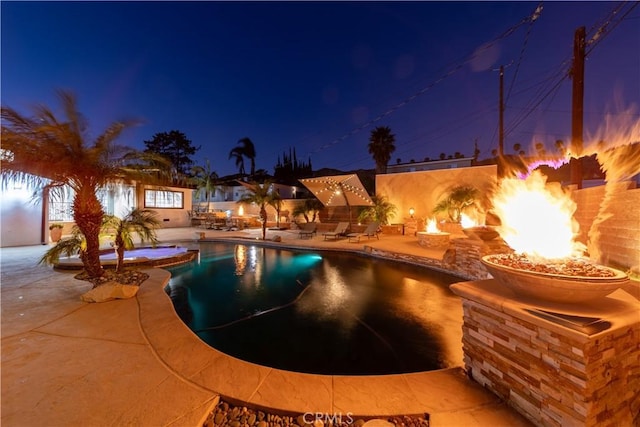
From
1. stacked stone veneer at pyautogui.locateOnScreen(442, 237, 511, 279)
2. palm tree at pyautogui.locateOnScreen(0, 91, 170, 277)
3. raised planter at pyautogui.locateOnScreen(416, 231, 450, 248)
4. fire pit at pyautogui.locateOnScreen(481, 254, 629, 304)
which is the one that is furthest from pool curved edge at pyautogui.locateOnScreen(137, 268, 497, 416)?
raised planter at pyautogui.locateOnScreen(416, 231, 450, 248)

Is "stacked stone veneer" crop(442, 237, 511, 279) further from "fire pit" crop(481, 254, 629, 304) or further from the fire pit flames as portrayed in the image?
"fire pit" crop(481, 254, 629, 304)

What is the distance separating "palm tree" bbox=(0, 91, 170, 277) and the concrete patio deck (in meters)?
2.70


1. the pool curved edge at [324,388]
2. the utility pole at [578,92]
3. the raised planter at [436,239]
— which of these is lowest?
the pool curved edge at [324,388]

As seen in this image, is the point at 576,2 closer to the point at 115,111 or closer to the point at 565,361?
the point at 565,361

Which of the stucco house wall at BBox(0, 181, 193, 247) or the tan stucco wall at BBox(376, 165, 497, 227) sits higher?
the tan stucco wall at BBox(376, 165, 497, 227)

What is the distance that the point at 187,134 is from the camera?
35.4 metres

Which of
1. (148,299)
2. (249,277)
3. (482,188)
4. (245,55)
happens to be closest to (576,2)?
(482,188)

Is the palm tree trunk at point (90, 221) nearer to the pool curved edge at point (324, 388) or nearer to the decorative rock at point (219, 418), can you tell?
the pool curved edge at point (324, 388)

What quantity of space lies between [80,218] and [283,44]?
70.0 ft

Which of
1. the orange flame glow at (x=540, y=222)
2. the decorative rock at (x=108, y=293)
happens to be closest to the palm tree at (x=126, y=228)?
the decorative rock at (x=108, y=293)

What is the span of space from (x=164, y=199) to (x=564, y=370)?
23192 millimetres

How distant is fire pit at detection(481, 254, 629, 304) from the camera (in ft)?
6.40

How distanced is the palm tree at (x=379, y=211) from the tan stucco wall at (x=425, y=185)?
2.13ft

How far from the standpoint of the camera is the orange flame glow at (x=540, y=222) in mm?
2701
